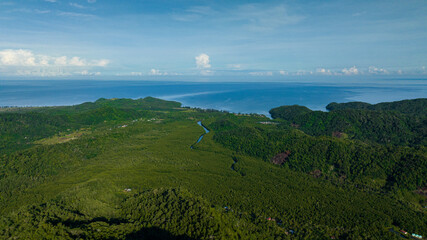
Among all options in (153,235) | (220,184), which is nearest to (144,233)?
(153,235)

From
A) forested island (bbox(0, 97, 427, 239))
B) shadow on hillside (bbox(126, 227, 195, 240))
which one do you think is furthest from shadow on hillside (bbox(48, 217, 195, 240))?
forested island (bbox(0, 97, 427, 239))

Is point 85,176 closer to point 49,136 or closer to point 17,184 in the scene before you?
point 17,184

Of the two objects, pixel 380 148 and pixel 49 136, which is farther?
pixel 49 136

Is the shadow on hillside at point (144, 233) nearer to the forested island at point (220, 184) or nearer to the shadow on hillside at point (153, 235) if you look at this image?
the shadow on hillside at point (153, 235)

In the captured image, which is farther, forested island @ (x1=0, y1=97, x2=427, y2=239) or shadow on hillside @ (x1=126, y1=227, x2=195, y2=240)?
forested island @ (x1=0, y1=97, x2=427, y2=239)

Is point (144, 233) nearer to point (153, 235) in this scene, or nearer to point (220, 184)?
point (153, 235)

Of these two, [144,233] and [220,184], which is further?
[220,184]

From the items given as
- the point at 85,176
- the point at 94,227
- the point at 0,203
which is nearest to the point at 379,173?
the point at 94,227

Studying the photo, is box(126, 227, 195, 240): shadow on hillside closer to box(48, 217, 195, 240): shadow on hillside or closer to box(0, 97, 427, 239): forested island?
box(48, 217, 195, 240): shadow on hillside
